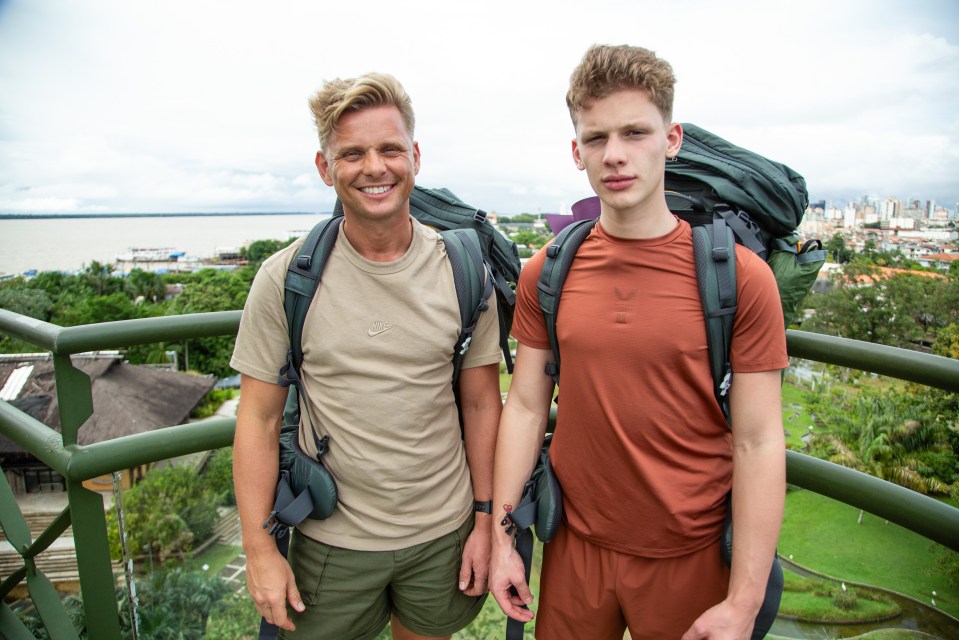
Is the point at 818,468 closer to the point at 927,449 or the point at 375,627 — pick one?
the point at 375,627

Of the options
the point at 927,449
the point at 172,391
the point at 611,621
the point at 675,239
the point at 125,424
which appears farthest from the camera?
the point at 172,391

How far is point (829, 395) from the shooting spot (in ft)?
50.5

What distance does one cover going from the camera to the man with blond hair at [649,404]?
1308 mm

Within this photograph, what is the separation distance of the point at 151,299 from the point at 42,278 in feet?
30.5

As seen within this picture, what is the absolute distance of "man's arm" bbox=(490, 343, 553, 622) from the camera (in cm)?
155

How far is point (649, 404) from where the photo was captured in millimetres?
1364

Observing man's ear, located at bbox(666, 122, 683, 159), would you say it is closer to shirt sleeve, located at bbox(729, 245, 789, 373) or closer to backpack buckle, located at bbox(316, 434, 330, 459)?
shirt sleeve, located at bbox(729, 245, 789, 373)

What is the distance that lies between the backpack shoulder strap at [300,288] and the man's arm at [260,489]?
7 centimetres

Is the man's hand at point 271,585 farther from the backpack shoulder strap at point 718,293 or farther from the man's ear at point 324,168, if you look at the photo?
the backpack shoulder strap at point 718,293

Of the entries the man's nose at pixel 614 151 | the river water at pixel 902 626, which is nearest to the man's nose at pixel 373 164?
the man's nose at pixel 614 151

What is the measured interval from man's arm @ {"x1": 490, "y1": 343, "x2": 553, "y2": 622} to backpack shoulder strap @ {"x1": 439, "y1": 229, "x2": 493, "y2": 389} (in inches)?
5.8

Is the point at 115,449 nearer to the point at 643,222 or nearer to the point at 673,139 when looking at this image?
the point at 643,222

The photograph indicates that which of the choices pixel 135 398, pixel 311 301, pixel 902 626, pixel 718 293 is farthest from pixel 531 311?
pixel 135 398

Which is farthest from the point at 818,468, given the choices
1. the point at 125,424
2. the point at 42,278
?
the point at 42,278
